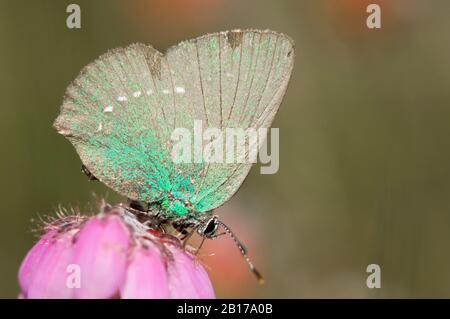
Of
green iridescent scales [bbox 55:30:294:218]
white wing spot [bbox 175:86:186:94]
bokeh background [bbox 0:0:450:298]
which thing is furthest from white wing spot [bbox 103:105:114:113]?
bokeh background [bbox 0:0:450:298]

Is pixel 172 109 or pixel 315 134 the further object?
pixel 315 134

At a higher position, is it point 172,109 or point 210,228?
point 172,109

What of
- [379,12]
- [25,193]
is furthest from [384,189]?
[25,193]

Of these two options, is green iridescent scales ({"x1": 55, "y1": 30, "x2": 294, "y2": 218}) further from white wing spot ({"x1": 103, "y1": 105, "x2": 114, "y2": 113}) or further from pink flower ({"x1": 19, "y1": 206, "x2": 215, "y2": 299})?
pink flower ({"x1": 19, "y1": 206, "x2": 215, "y2": 299})

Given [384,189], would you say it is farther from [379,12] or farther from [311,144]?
[379,12]

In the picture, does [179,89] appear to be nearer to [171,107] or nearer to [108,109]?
[171,107]

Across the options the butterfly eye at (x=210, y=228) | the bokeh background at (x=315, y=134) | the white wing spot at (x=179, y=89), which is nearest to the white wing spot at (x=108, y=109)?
the white wing spot at (x=179, y=89)

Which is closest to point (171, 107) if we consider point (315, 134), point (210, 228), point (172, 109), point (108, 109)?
point (172, 109)
